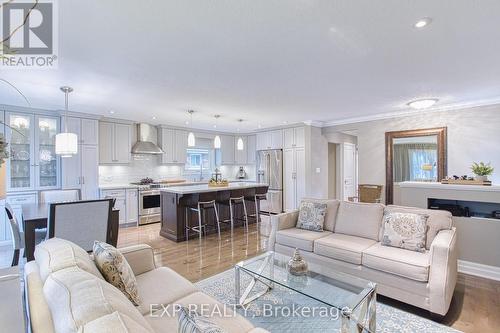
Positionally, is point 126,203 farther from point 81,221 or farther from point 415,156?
point 415,156

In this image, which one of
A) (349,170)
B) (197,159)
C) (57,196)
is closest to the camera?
(57,196)

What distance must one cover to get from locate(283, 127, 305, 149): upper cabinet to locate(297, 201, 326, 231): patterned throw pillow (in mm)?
3267

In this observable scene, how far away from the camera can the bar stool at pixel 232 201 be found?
5355 millimetres

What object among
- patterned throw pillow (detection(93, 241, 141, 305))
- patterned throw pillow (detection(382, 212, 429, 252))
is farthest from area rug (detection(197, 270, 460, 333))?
patterned throw pillow (detection(93, 241, 141, 305))

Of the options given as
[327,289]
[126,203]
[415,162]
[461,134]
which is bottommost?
[327,289]

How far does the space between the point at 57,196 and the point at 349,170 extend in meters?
7.65

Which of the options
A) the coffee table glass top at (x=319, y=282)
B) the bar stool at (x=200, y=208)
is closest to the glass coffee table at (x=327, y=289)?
the coffee table glass top at (x=319, y=282)

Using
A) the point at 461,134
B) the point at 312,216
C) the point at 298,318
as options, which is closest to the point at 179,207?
the point at 312,216

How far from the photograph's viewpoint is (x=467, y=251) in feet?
10.9

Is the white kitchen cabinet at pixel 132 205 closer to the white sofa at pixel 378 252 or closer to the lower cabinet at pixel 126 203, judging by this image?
the lower cabinet at pixel 126 203

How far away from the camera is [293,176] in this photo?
696 centimetres

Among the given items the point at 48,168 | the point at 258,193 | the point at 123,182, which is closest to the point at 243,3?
the point at 258,193

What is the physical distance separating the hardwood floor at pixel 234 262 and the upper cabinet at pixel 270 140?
278 cm

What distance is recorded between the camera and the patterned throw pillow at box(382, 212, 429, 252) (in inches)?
106
